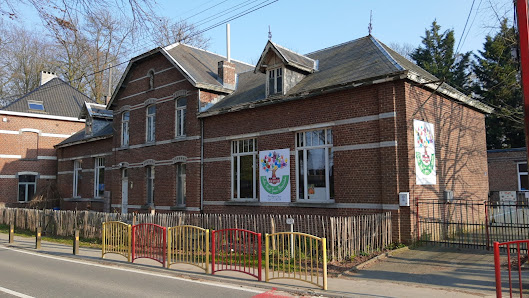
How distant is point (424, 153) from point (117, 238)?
33.6 ft

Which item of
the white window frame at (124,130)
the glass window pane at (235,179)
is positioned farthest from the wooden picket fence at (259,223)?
the white window frame at (124,130)

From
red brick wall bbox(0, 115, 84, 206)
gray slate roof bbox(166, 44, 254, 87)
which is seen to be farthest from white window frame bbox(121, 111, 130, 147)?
red brick wall bbox(0, 115, 84, 206)

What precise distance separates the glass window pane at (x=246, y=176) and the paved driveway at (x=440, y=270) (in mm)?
7308

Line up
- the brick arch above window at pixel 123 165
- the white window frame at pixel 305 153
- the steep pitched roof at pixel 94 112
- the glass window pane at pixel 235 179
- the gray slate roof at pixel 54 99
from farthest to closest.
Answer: the gray slate roof at pixel 54 99 → the steep pitched roof at pixel 94 112 → the brick arch above window at pixel 123 165 → the glass window pane at pixel 235 179 → the white window frame at pixel 305 153

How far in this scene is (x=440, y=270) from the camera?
914cm

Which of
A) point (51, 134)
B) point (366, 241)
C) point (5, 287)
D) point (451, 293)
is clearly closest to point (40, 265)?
point (5, 287)

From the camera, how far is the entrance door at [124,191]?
73.9ft

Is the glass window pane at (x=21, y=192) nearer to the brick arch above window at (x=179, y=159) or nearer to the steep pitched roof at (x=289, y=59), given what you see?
the brick arch above window at (x=179, y=159)

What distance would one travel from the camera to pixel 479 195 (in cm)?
1673

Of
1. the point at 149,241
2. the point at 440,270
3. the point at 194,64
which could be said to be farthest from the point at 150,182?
the point at 440,270

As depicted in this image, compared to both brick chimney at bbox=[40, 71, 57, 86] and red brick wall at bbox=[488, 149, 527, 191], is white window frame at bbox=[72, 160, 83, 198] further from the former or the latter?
red brick wall at bbox=[488, 149, 527, 191]

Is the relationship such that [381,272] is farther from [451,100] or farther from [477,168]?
[477,168]

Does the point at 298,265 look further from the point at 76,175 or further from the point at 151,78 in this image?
the point at 76,175

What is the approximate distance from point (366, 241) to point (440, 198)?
4.23 m
